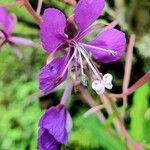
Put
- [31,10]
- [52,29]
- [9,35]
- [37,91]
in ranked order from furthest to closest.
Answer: [37,91], [9,35], [31,10], [52,29]

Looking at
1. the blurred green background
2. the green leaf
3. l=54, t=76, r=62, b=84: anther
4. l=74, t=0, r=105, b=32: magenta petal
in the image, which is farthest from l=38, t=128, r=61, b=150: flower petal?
the blurred green background

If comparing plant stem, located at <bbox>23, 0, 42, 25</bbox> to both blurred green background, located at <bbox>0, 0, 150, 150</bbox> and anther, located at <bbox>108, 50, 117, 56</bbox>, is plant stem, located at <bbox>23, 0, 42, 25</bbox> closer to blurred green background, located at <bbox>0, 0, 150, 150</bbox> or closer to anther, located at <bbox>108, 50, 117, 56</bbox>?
anther, located at <bbox>108, 50, 117, 56</bbox>

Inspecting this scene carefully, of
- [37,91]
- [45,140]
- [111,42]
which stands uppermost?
[111,42]

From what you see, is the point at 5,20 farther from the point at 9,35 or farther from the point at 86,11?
the point at 86,11

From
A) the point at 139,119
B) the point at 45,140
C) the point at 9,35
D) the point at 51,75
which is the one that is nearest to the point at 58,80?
the point at 51,75


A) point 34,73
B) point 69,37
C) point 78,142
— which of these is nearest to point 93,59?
point 69,37
